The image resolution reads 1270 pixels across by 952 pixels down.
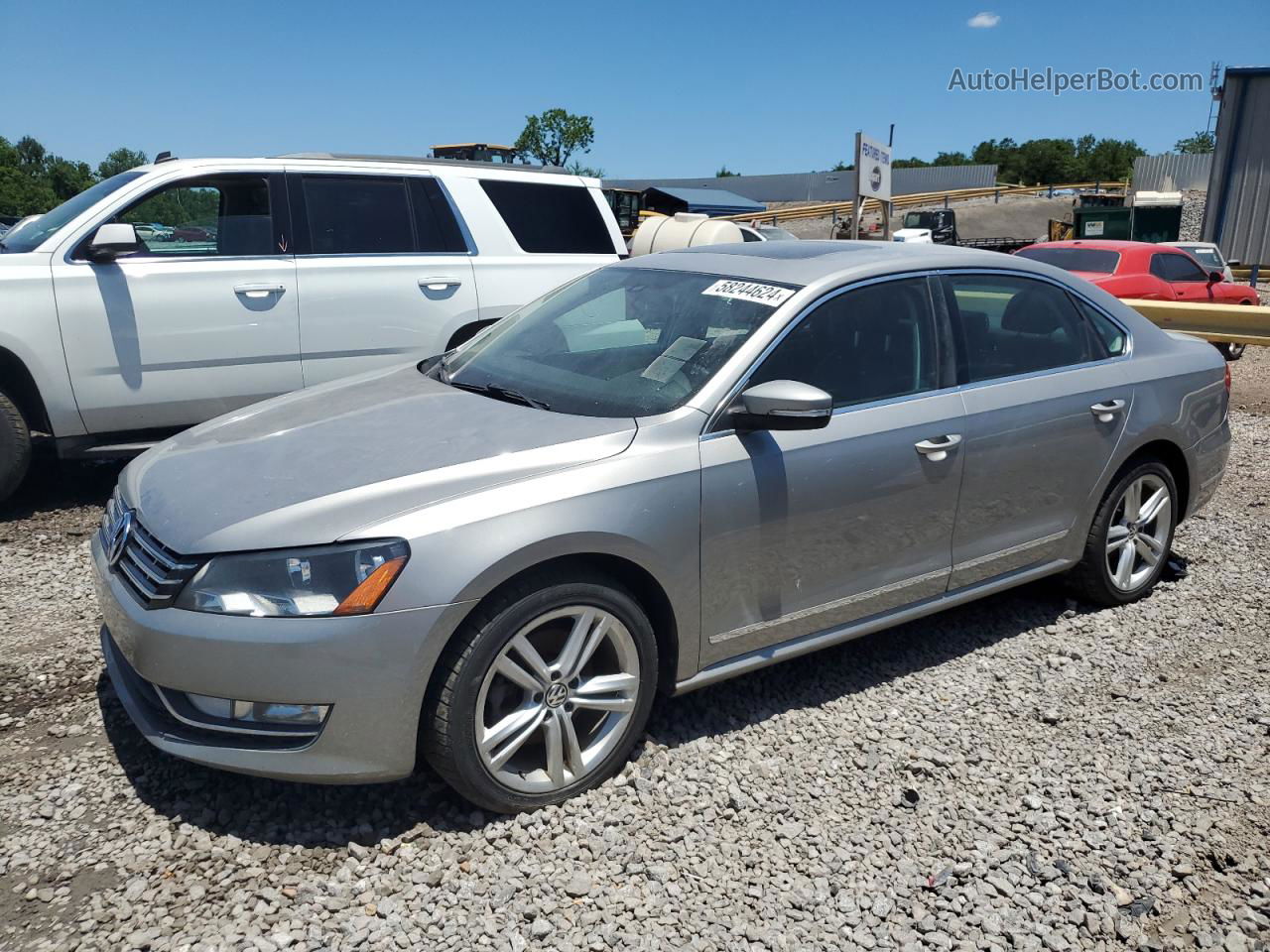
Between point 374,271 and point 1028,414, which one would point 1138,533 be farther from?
point 374,271

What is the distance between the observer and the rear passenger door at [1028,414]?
376 cm

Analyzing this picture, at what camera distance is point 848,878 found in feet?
8.89

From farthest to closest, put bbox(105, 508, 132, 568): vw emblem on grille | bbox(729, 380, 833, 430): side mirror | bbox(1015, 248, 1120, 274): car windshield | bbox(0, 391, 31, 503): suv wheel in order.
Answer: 1. bbox(1015, 248, 1120, 274): car windshield
2. bbox(0, 391, 31, 503): suv wheel
3. bbox(729, 380, 833, 430): side mirror
4. bbox(105, 508, 132, 568): vw emblem on grille

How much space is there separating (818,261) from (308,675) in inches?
92.0

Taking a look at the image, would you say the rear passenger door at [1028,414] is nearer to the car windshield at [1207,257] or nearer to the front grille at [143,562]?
the front grille at [143,562]

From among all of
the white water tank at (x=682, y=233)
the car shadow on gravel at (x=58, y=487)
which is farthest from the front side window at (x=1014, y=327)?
the white water tank at (x=682, y=233)

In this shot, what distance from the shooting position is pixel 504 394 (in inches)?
136

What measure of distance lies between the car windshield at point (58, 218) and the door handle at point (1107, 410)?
5211 millimetres

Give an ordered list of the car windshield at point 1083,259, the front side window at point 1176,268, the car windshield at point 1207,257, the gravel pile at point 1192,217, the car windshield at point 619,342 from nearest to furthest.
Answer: the car windshield at point 619,342 < the car windshield at point 1083,259 < the front side window at point 1176,268 < the car windshield at point 1207,257 < the gravel pile at point 1192,217

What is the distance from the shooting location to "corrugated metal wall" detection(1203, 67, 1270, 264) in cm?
2014

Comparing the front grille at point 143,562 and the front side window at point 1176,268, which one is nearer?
the front grille at point 143,562

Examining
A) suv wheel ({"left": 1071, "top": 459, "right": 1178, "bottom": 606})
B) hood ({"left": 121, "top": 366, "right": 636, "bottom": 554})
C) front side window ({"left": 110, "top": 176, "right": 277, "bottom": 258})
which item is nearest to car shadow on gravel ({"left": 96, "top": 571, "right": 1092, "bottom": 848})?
suv wheel ({"left": 1071, "top": 459, "right": 1178, "bottom": 606})

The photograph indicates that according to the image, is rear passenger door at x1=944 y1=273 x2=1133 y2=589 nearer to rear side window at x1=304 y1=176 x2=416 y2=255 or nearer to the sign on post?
rear side window at x1=304 y1=176 x2=416 y2=255

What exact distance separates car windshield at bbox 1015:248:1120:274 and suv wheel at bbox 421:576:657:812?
11.8 meters
